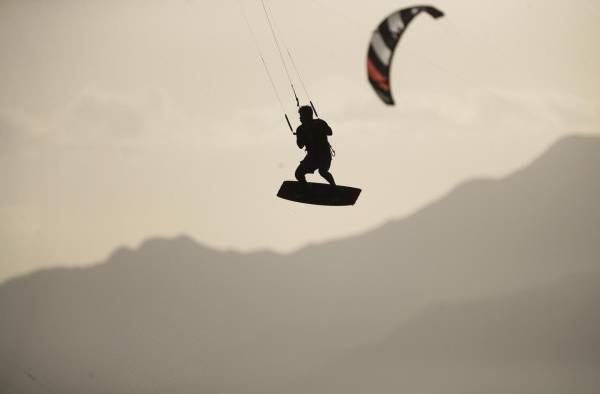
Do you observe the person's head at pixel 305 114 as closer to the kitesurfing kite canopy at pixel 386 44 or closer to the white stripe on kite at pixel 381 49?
the kitesurfing kite canopy at pixel 386 44

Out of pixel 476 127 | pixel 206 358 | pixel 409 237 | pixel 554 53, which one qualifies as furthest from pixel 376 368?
pixel 554 53

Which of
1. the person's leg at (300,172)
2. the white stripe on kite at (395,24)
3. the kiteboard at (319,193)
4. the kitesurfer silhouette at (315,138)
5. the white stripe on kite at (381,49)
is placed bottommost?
the kiteboard at (319,193)

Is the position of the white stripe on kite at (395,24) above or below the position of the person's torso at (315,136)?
above

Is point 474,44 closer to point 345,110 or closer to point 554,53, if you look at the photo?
point 554,53

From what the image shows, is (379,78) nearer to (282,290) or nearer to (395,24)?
(395,24)

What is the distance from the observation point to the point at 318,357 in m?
4.79

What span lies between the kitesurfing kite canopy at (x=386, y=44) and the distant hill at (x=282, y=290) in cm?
159

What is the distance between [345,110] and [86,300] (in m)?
3.35

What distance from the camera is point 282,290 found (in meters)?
4.84

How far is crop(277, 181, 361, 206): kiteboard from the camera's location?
3.74 meters

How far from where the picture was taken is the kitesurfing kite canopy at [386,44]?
3512 millimetres

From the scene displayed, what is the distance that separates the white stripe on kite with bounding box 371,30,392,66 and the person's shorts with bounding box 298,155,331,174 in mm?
823

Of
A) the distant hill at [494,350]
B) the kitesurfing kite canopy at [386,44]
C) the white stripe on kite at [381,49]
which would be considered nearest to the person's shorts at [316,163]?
the kitesurfing kite canopy at [386,44]

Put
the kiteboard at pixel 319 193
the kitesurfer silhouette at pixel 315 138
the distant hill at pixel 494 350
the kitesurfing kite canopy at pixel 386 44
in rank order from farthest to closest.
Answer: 1. the distant hill at pixel 494 350
2. the kiteboard at pixel 319 193
3. the kitesurfer silhouette at pixel 315 138
4. the kitesurfing kite canopy at pixel 386 44
